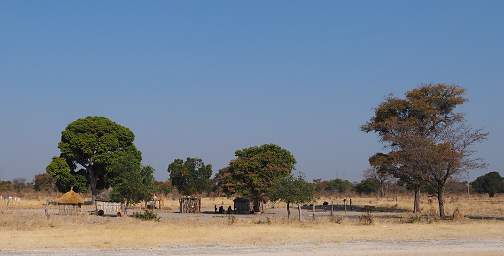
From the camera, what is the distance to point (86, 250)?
963 inches

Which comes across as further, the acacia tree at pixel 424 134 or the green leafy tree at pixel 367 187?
the green leafy tree at pixel 367 187

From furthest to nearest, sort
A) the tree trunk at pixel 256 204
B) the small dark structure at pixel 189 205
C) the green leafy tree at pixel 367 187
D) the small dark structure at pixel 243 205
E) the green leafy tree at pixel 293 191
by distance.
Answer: the green leafy tree at pixel 367 187 < the small dark structure at pixel 189 205 < the tree trunk at pixel 256 204 < the small dark structure at pixel 243 205 < the green leafy tree at pixel 293 191

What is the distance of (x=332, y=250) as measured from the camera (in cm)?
2509

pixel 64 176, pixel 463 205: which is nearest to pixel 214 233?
pixel 463 205

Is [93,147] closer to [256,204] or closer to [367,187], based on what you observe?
[256,204]

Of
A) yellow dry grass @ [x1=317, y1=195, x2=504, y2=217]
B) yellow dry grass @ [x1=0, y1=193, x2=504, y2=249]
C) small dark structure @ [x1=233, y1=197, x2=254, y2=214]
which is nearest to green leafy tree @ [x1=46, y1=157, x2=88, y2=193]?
small dark structure @ [x1=233, y1=197, x2=254, y2=214]

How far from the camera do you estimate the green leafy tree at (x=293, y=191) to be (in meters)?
43.4

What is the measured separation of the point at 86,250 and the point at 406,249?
12.5 meters

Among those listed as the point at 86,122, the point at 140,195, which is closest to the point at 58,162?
the point at 86,122

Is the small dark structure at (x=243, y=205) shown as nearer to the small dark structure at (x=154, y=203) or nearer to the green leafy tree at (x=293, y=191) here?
the small dark structure at (x=154, y=203)

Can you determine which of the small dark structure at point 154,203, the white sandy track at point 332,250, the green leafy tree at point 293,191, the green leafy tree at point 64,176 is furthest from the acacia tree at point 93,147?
the white sandy track at point 332,250

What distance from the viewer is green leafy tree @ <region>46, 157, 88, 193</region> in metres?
75.3

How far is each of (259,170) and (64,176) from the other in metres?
28.6

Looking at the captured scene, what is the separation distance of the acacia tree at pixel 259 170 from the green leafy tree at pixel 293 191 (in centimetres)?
1296
